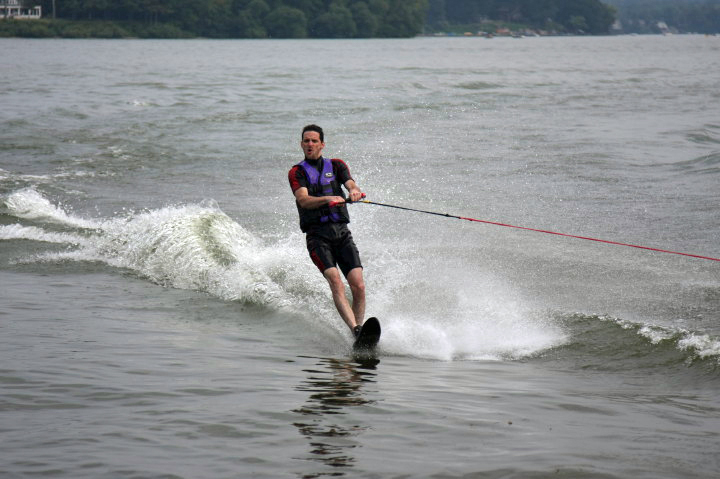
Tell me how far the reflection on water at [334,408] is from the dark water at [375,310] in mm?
22

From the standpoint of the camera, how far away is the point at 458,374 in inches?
250

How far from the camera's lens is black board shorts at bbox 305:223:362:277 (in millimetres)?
7406

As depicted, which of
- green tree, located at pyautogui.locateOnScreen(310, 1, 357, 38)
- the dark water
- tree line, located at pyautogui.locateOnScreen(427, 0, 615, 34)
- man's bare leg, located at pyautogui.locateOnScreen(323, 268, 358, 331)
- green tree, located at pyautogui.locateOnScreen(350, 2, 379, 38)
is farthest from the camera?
tree line, located at pyautogui.locateOnScreen(427, 0, 615, 34)

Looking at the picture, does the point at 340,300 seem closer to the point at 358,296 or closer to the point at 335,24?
the point at 358,296

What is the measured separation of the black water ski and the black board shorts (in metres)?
0.70

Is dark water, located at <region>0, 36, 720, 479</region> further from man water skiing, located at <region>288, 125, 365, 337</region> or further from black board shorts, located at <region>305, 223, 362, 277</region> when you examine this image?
black board shorts, located at <region>305, 223, 362, 277</region>

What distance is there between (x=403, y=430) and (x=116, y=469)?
61.6 inches

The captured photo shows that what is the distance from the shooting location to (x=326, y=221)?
24.4 ft

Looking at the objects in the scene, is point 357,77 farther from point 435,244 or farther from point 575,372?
point 575,372

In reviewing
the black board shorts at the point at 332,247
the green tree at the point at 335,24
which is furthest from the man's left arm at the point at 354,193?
the green tree at the point at 335,24

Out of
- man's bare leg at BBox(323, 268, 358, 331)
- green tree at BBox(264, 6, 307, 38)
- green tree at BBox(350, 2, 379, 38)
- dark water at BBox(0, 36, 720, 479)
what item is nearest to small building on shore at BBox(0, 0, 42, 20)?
green tree at BBox(264, 6, 307, 38)

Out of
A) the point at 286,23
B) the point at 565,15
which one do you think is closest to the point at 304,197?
the point at 286,23

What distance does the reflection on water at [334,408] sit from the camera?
4.62 meters

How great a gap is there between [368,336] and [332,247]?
939mm
